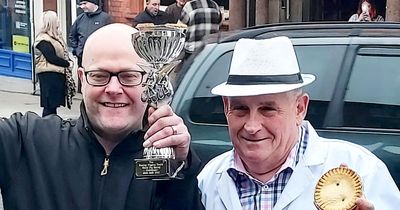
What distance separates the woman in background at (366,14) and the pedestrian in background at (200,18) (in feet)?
11.6

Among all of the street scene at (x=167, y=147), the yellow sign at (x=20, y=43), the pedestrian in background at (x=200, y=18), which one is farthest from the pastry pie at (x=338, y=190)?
the yellow sign at (x=20, y=43)

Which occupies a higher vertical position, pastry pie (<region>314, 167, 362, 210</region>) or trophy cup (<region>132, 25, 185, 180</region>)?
trophy cup (<region>132, 25, 185, 180</region>)

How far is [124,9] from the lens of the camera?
1528 cm

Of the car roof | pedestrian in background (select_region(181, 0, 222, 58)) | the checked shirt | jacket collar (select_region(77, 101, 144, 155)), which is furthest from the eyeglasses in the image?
pedestrian in background (select_region(181, 0, 222, 58))

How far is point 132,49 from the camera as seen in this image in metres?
2.70

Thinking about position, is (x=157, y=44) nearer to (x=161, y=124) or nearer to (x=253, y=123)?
(x=161, y=124)

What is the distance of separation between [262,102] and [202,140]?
83.7 inches

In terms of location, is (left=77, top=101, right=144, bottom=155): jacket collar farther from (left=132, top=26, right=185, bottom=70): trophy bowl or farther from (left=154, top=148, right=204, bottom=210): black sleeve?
(left=132, top=26, right=185, bottom=70): trophy bowl

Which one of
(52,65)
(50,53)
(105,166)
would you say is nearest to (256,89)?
(105,166)

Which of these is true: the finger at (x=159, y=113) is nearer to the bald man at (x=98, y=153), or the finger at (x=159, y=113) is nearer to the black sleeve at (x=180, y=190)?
the bald man at (x=98, y=153)

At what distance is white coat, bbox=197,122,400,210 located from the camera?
2.82 meters

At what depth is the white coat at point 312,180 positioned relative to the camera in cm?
282

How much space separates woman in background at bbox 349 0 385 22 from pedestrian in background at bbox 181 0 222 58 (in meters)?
3.53

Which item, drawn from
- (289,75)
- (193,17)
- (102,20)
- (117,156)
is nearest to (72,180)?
(117,156)
